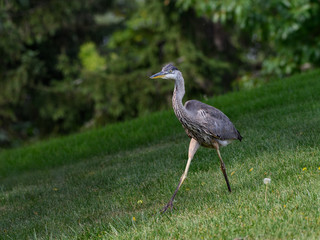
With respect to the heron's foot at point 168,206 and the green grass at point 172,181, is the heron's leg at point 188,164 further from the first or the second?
the green grass at point 172,181

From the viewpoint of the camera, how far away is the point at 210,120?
500 cm

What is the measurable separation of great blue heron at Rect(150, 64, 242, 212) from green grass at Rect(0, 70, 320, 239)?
1.93ft

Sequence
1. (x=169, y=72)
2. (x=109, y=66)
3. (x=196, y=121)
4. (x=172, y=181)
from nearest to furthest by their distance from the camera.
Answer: (x=169, y=72)
(x=196, y=121)
(x=172, y=181)
(x=109, y=66)

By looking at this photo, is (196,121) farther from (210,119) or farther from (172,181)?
(172,181)

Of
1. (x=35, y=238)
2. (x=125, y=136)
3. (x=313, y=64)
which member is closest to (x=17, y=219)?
(x=35, y=238)

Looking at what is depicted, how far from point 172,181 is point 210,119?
160 centimetres

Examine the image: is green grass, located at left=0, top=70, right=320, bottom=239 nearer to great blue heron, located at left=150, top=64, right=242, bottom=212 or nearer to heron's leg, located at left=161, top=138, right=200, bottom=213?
heron's leg, located at left=161, top=138, right=200, bottom=213

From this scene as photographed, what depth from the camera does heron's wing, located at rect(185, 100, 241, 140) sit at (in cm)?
493

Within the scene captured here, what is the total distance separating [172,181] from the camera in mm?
6289

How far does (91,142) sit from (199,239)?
277 inches

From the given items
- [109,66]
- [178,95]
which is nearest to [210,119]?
[178,95]

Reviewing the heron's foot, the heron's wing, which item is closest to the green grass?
the heron's foot

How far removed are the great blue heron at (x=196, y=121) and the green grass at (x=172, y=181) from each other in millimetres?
589

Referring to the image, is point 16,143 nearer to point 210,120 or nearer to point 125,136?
point 125,136
